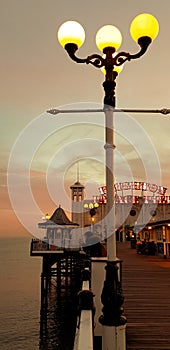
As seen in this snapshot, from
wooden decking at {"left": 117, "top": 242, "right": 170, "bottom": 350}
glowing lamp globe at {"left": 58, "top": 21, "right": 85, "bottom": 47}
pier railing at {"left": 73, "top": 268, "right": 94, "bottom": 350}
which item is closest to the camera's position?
pier railing at {"left": 73, "top": 268, "right": 94, "bottom": 350}

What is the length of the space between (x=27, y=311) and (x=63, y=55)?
2742 centimetres

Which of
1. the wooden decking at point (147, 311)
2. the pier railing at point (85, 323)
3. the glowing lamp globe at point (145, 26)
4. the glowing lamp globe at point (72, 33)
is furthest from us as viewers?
the wooden decking at point (147, 311)

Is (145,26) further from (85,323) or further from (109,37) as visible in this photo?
(85,323)

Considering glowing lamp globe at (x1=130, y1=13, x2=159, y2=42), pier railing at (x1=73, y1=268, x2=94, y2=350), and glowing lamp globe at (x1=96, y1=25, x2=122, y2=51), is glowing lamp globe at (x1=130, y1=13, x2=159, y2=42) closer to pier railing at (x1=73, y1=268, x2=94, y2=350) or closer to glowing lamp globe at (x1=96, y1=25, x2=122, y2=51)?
glowing lamp globe at (x1=96, y1=25, x2=122, y2=51)

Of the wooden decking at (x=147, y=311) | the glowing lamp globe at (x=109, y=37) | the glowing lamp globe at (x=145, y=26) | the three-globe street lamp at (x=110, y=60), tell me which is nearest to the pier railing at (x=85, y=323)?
the three-globe street lamp at (x=110, y=60)

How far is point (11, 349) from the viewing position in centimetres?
2053

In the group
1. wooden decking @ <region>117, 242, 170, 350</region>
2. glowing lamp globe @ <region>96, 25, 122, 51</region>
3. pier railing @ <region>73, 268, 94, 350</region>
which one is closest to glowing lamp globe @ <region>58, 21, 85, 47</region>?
glowing lamp globe @ <region>96, 25, 122, 51</region>

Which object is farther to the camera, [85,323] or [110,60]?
[110,60]

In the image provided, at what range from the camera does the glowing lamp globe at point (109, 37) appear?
4887 mm

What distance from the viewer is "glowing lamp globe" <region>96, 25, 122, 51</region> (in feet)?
16.0

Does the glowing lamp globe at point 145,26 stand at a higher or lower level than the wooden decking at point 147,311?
higher

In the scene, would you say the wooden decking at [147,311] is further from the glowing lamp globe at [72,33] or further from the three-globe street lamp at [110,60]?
the glowing lamp globe at [72,33]

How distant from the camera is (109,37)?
4.90m

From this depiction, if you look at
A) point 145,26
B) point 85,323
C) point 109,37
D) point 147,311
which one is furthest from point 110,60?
point 147,311
